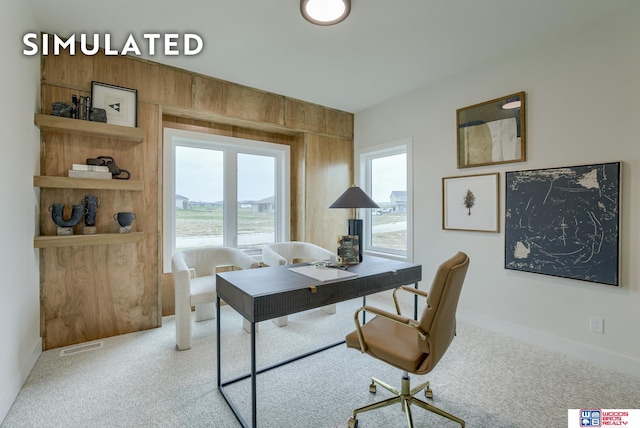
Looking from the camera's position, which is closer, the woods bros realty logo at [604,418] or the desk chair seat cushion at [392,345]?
the desk chair seat cushion at [392,345]

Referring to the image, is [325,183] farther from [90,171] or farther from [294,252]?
[90,171]

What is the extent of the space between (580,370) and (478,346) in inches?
27.4

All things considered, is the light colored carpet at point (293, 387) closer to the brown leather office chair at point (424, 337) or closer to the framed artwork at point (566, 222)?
the brown leather office chair at point (424, 337)

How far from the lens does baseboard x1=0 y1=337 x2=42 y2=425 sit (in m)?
1.74

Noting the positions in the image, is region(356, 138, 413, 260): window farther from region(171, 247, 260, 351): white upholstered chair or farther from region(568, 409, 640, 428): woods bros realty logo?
region(568, 409, 640, 428): woods bros realty logo

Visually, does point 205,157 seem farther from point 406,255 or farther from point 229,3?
point 406,255

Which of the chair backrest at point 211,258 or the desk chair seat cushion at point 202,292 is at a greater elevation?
the chair backrest at point 211,258

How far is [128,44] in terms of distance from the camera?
2.72m

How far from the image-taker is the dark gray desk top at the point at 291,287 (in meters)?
1.63

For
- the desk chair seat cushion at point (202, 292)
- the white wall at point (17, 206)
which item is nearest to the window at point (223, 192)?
the desk chair seat cushion at point (202, 292)

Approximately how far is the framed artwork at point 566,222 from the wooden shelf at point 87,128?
3642 millimetres

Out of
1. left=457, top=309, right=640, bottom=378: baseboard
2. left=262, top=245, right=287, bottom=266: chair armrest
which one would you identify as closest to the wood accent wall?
left=262, top=245, right=287, bottom=266: chair armrest

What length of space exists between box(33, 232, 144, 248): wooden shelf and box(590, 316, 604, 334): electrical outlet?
4.02 meters

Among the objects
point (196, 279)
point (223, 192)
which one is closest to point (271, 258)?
point (196, 279)
